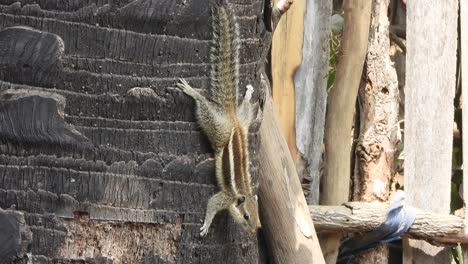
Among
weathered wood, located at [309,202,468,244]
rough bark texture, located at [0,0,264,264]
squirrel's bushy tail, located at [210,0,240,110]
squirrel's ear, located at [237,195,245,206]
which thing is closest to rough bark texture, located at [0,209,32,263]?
rough bark texture, located at [0,0,264,264]

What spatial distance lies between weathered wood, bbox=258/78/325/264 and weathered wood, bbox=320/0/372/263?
945mm

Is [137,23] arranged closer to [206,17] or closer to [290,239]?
[206,17]

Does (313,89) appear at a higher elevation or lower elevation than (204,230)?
higher


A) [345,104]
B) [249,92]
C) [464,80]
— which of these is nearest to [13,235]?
[249,92]

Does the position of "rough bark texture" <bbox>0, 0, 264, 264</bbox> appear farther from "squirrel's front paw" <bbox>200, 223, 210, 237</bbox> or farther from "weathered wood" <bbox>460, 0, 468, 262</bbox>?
"weathered wood" <bbox>460, 0, 468, 262</bbox>

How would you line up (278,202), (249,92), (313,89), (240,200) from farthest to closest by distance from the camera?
(313,89) < (278,202) < (240,200) < (249,92)

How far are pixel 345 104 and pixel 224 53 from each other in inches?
65.6

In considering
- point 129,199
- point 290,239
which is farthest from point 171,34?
point 290,239

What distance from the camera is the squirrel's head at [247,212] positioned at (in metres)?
2.31

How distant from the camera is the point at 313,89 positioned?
3.65m

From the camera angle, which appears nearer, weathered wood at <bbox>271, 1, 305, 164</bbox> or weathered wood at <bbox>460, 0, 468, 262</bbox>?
weathered wood at <bbox>271, 1, 305, 164</bbox>

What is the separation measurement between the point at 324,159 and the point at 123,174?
1915 mm

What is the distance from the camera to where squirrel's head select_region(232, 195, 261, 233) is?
7.57 feet

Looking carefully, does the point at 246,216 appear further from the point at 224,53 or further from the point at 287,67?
the point at 287,67
